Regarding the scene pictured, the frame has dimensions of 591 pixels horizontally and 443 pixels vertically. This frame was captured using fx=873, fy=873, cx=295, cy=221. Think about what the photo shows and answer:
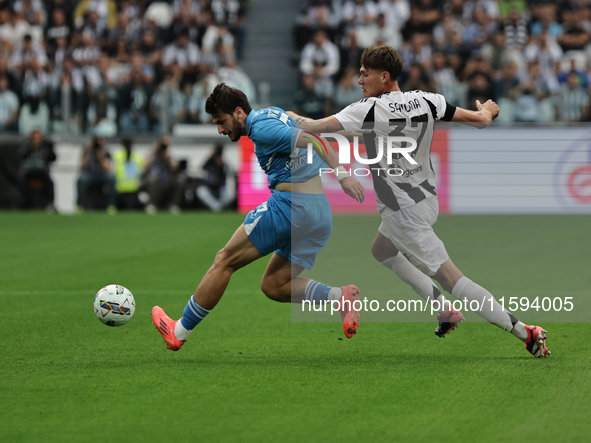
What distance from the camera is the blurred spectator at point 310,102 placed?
18625mm

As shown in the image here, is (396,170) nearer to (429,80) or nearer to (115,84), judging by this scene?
(429,80)

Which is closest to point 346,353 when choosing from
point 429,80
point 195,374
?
point 195,374

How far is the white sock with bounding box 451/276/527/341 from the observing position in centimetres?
570

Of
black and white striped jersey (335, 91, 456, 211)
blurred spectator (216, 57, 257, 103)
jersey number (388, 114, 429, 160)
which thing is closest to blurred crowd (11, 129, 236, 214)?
blurred spectator (216, 57, 257, 103)

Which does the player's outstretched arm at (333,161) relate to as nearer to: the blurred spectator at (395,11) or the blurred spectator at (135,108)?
the blurred spectator at (135,108)

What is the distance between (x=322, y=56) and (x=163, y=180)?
4641 millimetres

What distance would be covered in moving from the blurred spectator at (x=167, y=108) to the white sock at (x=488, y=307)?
14.2 m

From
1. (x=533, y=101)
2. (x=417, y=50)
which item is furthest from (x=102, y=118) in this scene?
(x=533, y=101)

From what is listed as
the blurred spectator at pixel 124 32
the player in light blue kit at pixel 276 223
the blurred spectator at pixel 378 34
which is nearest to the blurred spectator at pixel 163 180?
the blurred spectator at pixel 124 32

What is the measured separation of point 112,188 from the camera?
18.6 m

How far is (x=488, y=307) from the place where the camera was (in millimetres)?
5695

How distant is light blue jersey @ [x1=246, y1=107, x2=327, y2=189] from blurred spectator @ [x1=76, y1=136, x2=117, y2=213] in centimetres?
1300

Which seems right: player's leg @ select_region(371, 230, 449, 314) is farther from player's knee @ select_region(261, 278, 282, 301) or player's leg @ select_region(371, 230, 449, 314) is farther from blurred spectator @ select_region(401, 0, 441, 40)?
blurred spectator @ select_region(401, 0, 441, 40)

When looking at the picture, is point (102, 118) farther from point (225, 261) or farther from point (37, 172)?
point (225, 261)
